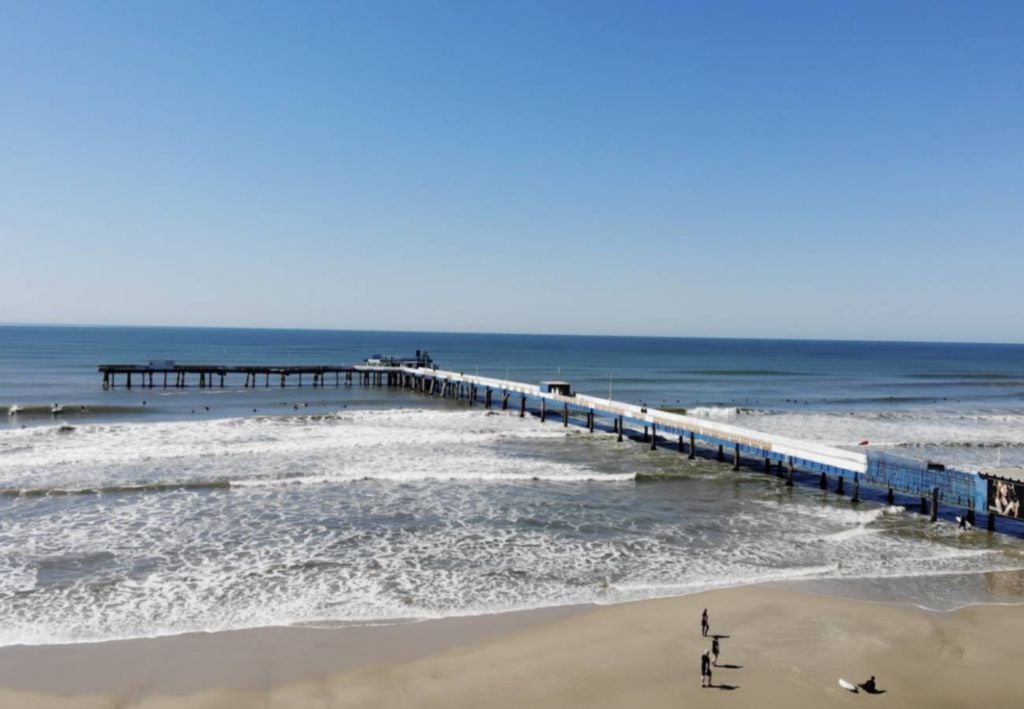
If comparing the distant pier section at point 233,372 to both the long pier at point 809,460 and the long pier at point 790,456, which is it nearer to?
the long pier at point 790,456

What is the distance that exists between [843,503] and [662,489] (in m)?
6.85

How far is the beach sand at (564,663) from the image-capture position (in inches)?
494

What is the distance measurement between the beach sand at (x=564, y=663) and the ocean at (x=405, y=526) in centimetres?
101

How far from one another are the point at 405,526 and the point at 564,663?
10340mm

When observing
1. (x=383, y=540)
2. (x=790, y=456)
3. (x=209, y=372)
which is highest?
(x=209, y=372)

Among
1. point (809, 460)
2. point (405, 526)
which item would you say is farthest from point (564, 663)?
point (809, 460)

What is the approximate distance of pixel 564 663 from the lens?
13867 millimetres

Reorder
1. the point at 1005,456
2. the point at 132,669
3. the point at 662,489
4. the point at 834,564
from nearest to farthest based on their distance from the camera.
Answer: the point at 132,669
the point at 834,564
the point at 662,489
the point at 1005,456

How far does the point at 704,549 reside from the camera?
2145cm

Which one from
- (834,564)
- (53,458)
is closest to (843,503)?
(834,564)

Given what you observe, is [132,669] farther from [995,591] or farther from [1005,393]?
[1005,393]

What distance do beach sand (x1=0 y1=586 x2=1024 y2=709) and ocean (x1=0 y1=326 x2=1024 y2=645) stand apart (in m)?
1.01

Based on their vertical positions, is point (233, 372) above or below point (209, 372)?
below

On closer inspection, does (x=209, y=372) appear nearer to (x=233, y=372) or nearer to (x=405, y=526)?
(x=233, y=372)
